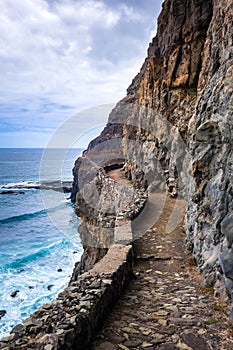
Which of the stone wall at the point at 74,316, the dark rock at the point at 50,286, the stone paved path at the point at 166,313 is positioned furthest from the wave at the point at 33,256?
the stone wall at the point at 74,316

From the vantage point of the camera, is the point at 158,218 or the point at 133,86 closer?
the point at 158,218

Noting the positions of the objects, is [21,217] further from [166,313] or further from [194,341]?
[194,341]

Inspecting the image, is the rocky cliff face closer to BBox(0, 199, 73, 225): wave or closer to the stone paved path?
the stone paved path

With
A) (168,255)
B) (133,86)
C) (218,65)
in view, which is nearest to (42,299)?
(168,255)

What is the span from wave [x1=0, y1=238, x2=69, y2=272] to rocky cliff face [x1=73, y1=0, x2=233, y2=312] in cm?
1063

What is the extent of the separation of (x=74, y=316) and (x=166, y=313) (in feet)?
6.61

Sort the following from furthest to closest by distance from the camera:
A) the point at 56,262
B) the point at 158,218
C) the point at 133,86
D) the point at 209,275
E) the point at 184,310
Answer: the point at 133,86
the point at 56,262
the point at 158,218
the point at 209,275
the point at 184,310

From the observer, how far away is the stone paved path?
4879 mm

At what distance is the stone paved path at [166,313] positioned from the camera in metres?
4.88

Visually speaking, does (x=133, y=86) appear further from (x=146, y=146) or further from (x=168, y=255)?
(x=168, y=255)

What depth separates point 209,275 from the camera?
6812mm

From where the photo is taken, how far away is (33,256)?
101 feet

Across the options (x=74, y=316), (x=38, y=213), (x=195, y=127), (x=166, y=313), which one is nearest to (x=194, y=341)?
(x=166, y=313)

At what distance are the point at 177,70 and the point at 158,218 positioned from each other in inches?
365
